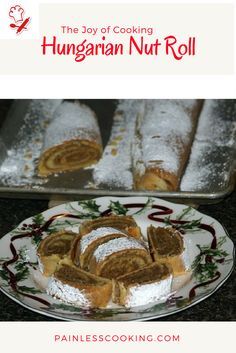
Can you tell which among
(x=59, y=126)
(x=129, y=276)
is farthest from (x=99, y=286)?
(x=59, y=126)

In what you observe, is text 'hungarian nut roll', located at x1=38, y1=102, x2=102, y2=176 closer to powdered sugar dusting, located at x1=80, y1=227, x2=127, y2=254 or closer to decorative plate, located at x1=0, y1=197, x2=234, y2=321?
decorative plate, located at x1=0, y1=197, x2=234, y2=321

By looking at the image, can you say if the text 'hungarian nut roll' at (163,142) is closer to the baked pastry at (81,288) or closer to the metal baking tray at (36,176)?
the metal baking tray at (36,176)

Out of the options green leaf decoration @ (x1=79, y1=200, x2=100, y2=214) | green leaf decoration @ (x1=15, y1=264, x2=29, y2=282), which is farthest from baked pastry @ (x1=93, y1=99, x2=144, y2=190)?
green leaf decoration @ (x1=15, y1=264, x2=29, y2=282)

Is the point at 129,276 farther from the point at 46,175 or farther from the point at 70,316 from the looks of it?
the point at 46,175

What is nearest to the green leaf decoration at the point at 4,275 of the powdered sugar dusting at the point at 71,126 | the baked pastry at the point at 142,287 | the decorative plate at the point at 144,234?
the decorative plate at the point at 144,234

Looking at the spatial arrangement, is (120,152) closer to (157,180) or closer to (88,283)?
(157,180)

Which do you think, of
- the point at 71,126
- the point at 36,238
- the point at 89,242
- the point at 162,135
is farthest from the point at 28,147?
the point at 89,242

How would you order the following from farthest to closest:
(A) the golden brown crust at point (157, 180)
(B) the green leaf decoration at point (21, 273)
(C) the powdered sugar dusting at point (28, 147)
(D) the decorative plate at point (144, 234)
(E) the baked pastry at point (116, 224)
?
(C) the powdered sugar dusting at point (28, 147)
(A) the golden brown crust at point (157, 180)
(E) the baked pastry at point (116, 224)
(B) the green leaf decoration at point (21, 273)
(D) the decorative plate at point (144, 234)
